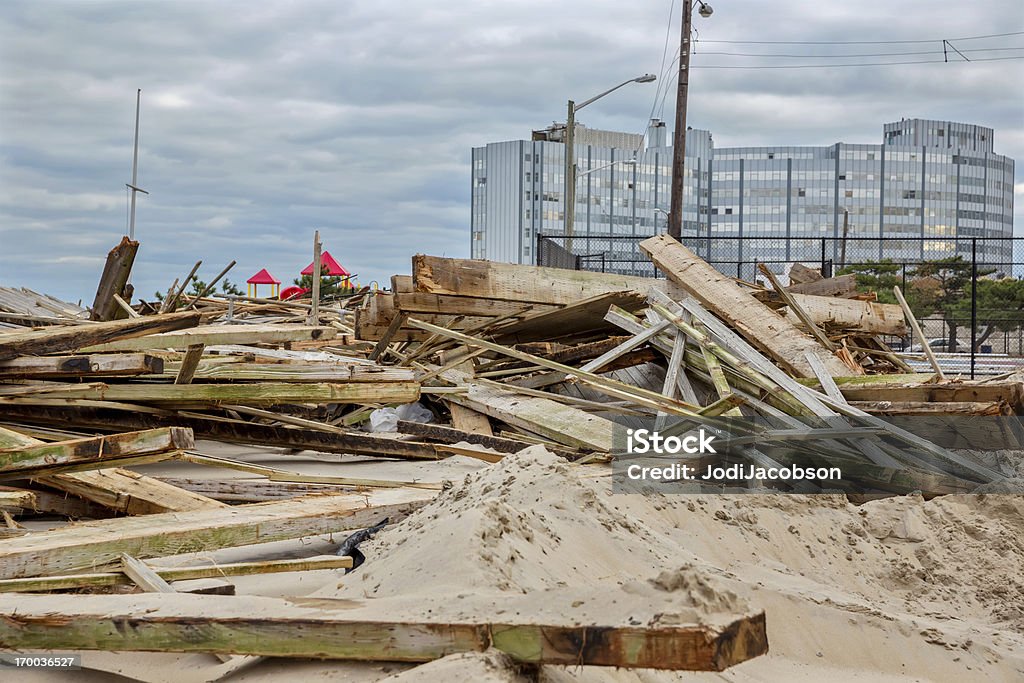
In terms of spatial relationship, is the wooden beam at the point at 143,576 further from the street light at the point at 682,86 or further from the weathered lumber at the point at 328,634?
the street light at the point at 682,86

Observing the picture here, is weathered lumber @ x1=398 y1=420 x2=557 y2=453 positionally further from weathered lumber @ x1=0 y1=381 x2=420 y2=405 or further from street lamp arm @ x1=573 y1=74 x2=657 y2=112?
street lamp arm @ x1=573 y1=74 x2=657 y2=112

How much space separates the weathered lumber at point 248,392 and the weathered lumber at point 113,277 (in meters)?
5.48

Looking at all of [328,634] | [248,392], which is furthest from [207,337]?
[328,634]

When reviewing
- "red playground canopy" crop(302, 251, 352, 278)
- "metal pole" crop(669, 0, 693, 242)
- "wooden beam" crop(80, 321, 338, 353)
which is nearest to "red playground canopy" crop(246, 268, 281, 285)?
"red playground canopy" crop(302, 251, 352, 278)

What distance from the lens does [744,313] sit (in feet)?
26.3

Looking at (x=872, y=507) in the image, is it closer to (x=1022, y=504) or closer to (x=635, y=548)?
(x=1022, y=504)

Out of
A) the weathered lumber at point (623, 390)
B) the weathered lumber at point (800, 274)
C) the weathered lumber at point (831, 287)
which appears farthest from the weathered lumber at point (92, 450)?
the weathered lumber at point (800, 274)

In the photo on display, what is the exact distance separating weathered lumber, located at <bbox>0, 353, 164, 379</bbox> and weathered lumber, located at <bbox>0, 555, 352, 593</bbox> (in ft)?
8.11

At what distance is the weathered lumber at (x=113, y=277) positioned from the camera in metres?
11.1

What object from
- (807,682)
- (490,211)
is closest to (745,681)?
(807,682)

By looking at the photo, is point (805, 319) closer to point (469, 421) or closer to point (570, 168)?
point (469, 421)

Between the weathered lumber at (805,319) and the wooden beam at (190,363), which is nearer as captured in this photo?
the wooden beam at (190,363)

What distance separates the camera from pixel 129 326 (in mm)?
6012

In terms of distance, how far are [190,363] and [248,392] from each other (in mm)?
421
